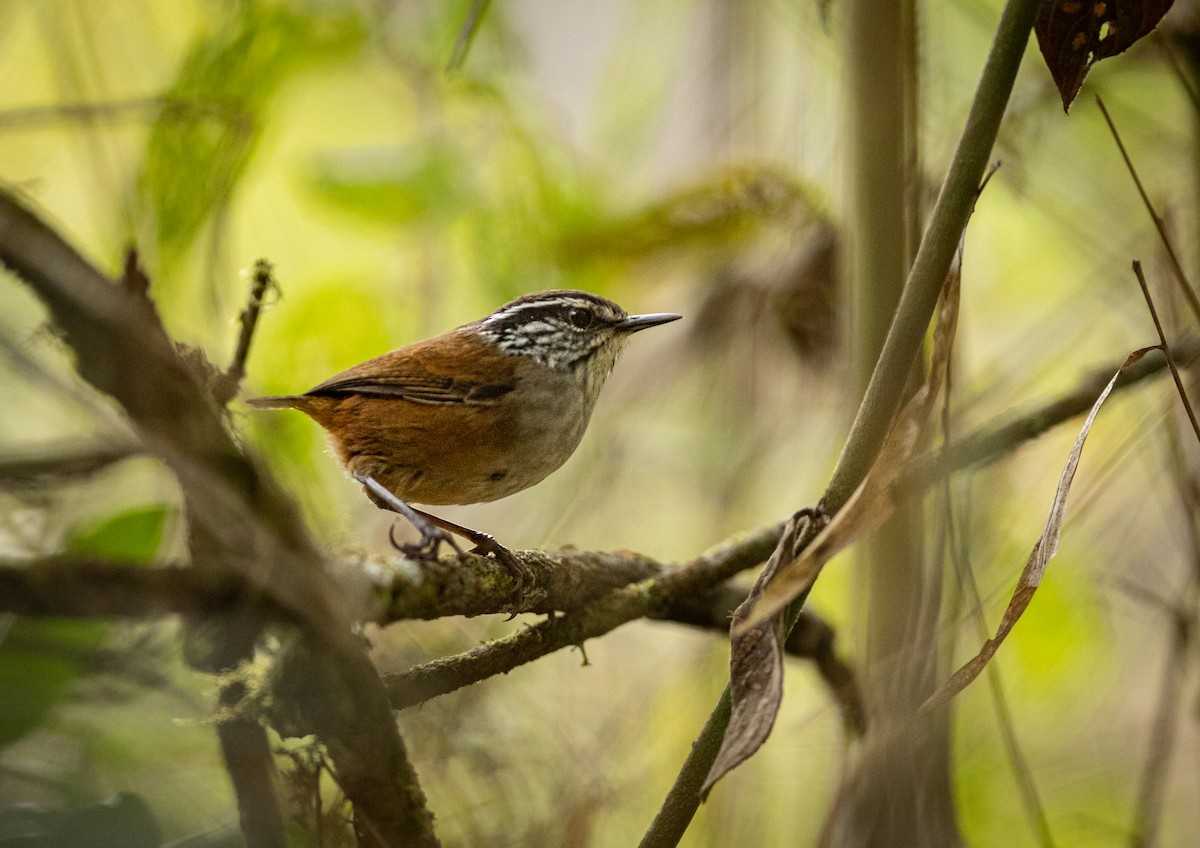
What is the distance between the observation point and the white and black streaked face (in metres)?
3.36

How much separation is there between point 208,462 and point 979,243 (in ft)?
13.2

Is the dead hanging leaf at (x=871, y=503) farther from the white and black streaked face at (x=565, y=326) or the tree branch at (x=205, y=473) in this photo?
the white and black streaked face at (x=565, y=326)

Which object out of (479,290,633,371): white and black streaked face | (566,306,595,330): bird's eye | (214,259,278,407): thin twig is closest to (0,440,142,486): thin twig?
(214,259,278,407): thin twig

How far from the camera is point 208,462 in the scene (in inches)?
50.3

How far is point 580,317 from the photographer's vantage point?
3439mm

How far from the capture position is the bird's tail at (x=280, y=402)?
2.83 m

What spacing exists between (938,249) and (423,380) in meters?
1.83

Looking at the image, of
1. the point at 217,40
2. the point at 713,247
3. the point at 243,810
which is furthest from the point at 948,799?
the point at 217,40

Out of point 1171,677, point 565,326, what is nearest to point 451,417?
point 565,326

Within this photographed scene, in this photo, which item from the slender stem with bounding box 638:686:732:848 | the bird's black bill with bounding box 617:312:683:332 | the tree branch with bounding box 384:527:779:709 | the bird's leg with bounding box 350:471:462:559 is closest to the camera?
the slender stem with bounding box 638:686:732:848

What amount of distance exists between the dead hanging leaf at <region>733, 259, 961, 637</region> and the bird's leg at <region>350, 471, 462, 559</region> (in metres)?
0.73

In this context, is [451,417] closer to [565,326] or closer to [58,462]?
[565,326]

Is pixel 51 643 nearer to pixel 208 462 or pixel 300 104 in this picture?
pixel 208 462

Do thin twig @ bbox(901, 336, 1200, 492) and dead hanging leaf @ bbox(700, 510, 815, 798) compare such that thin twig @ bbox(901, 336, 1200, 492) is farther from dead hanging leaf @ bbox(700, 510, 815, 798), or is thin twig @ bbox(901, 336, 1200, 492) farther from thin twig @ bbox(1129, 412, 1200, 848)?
dead hanging leaf @ bbox(700, 510, 815, 798)
